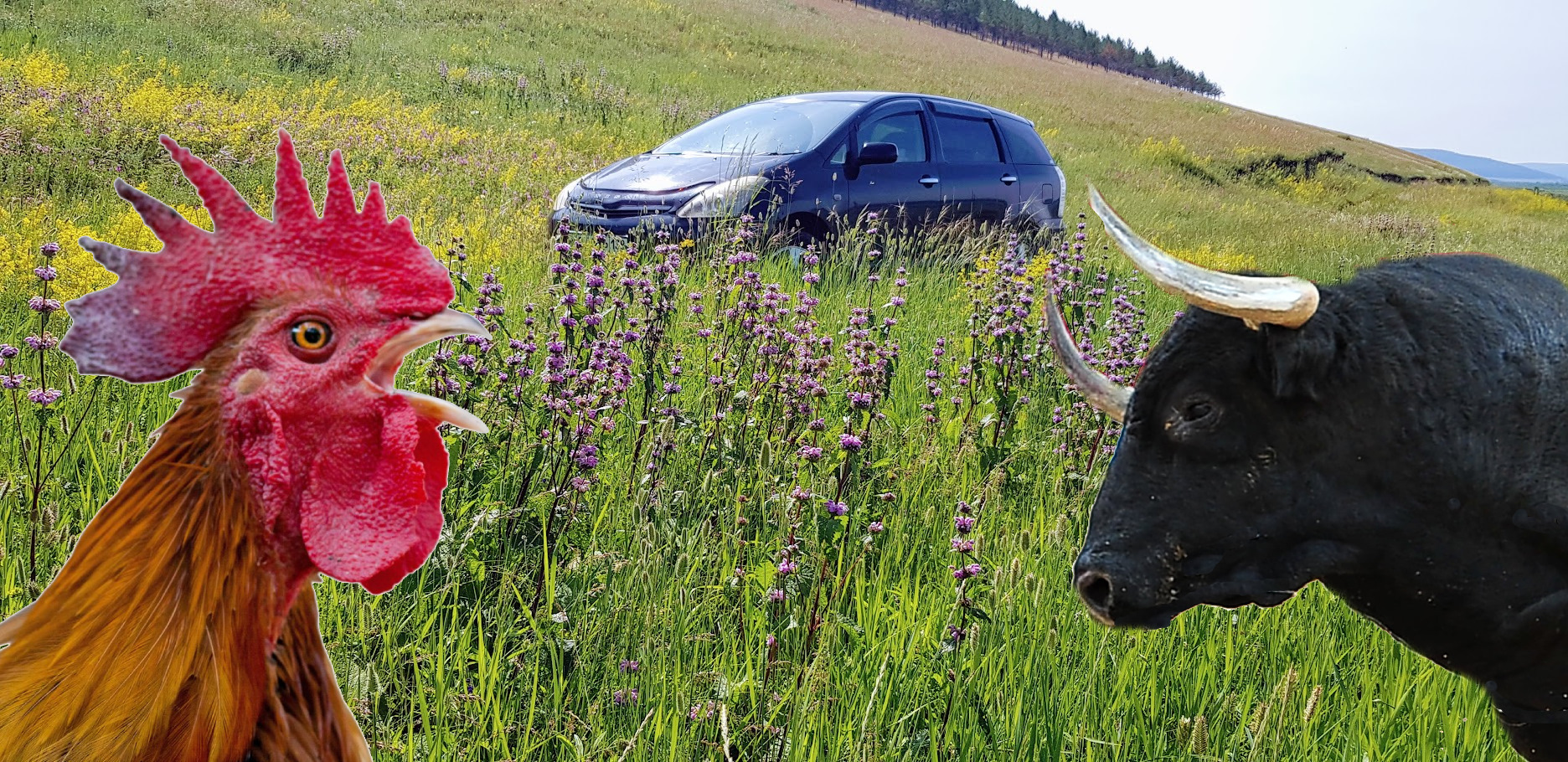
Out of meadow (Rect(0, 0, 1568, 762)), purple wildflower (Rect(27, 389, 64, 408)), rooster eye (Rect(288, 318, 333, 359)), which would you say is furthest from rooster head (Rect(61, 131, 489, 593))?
purple wildflower (Rect(27, 389, 64, 408))

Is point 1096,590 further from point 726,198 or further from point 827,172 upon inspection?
point 827,172

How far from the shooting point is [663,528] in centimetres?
319

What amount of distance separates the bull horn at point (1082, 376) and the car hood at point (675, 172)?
5864mm

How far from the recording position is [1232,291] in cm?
154

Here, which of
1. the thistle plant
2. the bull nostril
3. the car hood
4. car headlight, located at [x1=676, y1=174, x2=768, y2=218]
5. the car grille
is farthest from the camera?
the car hood

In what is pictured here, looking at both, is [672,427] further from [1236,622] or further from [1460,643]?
[1460,643]

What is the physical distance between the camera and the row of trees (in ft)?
304

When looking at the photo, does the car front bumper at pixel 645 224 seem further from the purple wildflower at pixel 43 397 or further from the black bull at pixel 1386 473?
the black bull at pixel 1386 473

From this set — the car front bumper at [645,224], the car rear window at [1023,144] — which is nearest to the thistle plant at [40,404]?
the car front bumper at [645,224]

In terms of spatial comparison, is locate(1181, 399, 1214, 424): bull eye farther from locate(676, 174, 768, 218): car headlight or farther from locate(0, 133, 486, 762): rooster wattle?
locate(676, 174, 768, 218): car headlight

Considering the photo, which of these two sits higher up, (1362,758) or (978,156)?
(978,156)

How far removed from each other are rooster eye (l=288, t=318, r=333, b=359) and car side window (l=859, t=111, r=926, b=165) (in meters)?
7.76

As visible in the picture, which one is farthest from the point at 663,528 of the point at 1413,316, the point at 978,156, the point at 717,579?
the point at 978,156

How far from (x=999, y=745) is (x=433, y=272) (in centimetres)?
175
